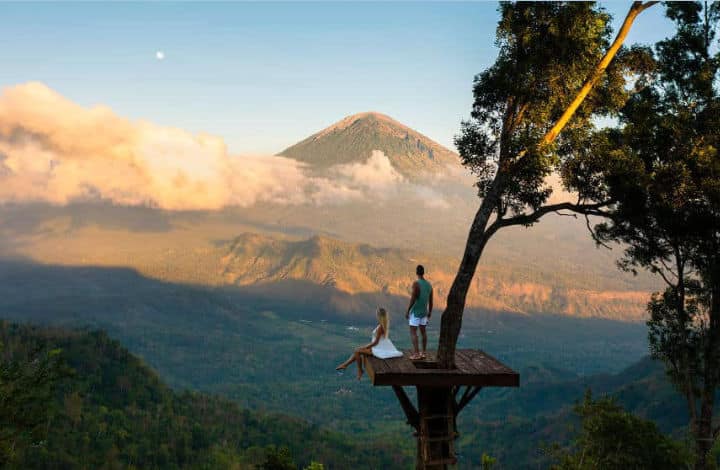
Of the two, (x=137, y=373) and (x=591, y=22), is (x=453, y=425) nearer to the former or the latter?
(x=591, y=22)

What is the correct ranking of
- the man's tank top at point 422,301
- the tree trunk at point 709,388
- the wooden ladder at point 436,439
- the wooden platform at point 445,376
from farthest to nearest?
the tree trunk at point 709,388, the man's tank top at point 422,301, the wooden ladder at point 436,439, the wooden platform at point 445,376

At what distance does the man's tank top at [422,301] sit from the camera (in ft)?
49.7

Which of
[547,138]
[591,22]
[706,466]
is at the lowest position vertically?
[706,466]

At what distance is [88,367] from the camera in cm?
14712

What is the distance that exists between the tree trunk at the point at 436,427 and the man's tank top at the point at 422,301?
1849 mm

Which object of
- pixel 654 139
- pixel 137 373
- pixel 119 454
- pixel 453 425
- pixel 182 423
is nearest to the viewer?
pixel 453 425

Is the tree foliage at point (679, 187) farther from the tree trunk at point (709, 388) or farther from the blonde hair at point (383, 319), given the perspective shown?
the blonde hair at point (383, 319)

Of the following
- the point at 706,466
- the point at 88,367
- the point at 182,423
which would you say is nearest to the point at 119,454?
the point at 182,423

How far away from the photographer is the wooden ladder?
14.8 metres

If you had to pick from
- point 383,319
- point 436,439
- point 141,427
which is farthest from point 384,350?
point 141,427

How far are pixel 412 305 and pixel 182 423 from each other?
138 meters

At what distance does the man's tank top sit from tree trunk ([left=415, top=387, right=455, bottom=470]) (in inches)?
72.8

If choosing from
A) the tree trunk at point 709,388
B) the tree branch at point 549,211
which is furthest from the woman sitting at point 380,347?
the tree trunk at point 709,388

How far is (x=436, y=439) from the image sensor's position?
14828 mm
